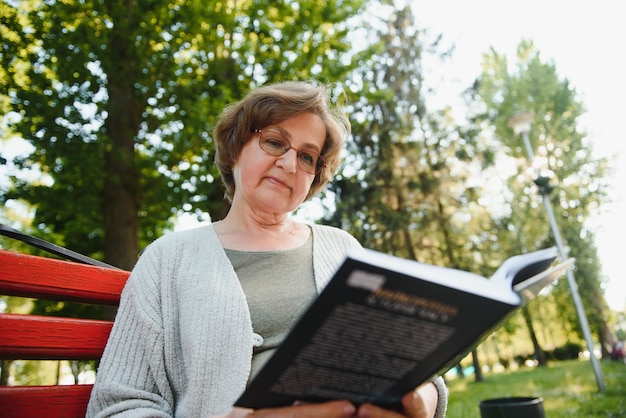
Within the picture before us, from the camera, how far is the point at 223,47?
8445 millimetres

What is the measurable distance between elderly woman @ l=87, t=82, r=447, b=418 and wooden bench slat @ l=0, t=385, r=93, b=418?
9 centimetres

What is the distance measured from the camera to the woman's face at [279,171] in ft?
6.70

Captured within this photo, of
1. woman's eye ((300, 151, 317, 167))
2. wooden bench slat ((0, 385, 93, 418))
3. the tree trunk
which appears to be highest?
the tree trunk

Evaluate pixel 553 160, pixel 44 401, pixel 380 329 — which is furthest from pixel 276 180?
pixel 553 160

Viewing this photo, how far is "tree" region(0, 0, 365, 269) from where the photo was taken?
683 centimetres

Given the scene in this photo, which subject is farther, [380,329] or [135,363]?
[135,363]

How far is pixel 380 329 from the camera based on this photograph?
87cm

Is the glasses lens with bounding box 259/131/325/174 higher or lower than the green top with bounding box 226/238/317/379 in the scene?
higher

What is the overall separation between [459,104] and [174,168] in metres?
10.8

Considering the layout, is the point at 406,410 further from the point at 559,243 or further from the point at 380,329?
the point at 559,243

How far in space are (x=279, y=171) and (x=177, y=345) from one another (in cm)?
85

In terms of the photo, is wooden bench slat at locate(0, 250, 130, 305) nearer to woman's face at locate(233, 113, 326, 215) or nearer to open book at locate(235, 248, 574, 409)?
woman's face at locate(233, 113, 326, 215)

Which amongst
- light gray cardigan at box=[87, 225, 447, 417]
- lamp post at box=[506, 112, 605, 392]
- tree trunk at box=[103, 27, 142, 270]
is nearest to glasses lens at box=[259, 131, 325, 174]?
light gray cardigan at box=[87, 225, 447, 417]

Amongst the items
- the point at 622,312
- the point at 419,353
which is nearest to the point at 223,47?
the point at 419,353
